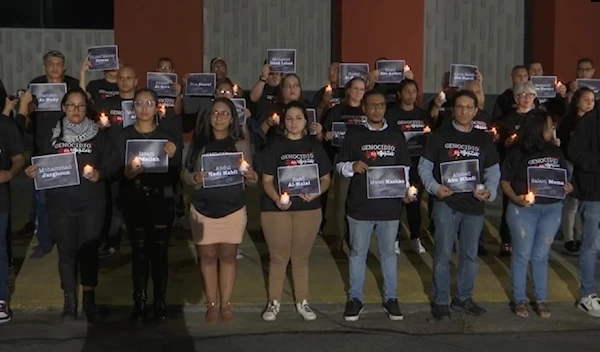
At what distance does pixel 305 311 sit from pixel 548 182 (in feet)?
7.79

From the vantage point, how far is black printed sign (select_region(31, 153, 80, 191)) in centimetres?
724

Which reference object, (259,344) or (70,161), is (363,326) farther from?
(70,161)

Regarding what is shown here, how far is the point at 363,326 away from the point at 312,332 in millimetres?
476

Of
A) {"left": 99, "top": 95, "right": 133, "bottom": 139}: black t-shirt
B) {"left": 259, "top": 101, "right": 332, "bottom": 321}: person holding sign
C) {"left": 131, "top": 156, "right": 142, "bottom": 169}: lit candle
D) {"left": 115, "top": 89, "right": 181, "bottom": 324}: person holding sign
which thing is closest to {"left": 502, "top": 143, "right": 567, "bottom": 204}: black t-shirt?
{"left": 259, "top": 101, "right": 332, "bottom": 321}: person holding sign

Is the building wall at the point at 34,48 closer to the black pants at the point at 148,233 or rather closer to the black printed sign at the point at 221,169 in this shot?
the black pants at the point at 148,233

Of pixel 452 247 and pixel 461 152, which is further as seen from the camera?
pixel 452 247

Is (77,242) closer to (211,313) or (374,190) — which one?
(211,313)

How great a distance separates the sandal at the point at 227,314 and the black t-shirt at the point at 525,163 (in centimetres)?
269

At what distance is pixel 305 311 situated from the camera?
7.77 meters

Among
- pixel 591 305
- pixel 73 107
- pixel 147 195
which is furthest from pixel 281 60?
pixel 591 305

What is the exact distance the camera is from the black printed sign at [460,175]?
7441 mm

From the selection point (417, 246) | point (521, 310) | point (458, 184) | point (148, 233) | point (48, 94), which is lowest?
point (521, 310)

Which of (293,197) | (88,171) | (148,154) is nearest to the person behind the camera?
(88,171)

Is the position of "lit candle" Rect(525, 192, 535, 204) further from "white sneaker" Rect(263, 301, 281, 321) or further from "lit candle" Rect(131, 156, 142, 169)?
"lit candle" Rect(131, 156, 142, 169)
